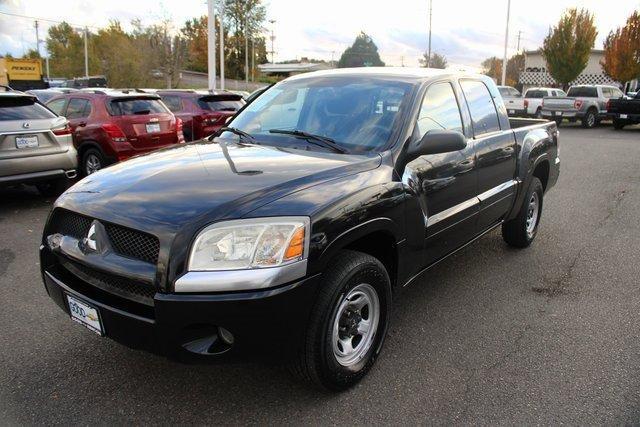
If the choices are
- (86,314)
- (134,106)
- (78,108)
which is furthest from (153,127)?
(86,314)

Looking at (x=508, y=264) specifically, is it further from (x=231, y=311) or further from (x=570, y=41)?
(x=570, y=41)

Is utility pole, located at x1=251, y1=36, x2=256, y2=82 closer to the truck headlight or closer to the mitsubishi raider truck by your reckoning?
the mitsubishi raider truck

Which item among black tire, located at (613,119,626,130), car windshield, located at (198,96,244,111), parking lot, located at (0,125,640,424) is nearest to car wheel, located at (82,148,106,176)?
car windshield, located at (198,96,244,111)

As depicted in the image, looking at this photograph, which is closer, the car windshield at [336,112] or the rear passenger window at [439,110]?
the car windshield at [336,112]

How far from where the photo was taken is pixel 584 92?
23.2m

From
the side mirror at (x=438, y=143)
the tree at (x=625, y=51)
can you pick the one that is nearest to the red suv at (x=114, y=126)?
the side mirror at (x=438, y=143)

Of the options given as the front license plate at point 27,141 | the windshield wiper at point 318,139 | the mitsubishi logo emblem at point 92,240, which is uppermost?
the windshield wiper at point 318,139

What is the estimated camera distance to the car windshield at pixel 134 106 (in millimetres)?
9000

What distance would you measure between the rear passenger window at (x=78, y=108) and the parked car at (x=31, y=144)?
1749mm

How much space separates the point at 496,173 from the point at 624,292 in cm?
148

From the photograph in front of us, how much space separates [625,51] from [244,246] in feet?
120

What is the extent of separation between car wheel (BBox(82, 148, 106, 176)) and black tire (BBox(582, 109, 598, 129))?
2031 centimetres

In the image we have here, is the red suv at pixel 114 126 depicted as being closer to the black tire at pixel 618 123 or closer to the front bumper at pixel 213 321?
the front bumper at pixel 213 321

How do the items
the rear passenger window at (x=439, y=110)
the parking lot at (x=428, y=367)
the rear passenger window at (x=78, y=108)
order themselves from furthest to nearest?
the rear passenger window at (x=78, y=108)
the rear passenger window at (x=439, y=110)
the parking lot at (x=428, y=367)
